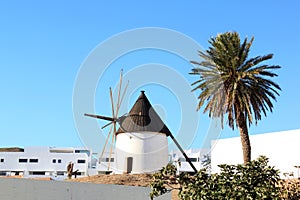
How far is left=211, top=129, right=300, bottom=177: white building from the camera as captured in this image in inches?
1183

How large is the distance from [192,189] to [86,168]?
5516 centimetres

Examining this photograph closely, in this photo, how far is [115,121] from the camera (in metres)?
41.6

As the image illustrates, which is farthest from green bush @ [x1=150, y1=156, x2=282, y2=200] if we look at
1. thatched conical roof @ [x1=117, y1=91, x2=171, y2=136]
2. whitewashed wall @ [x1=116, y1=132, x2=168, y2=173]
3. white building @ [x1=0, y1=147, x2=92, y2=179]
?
white building @ [x1=0, y1=147, x2=92, y2=179]

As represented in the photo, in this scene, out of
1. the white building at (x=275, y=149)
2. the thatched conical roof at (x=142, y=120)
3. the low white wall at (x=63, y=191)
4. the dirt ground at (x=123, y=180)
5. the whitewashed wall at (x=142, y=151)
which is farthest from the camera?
the thatched conical roof at (x=142, y=120)

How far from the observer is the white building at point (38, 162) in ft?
218

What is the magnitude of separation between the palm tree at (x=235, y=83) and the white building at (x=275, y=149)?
4.91 metres

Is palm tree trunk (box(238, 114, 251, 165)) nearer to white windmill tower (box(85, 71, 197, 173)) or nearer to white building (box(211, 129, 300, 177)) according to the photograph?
white building (box(211, 129, 300, 177))

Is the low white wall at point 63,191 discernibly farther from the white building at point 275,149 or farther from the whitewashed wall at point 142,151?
the whitewashed wall at point 142,151

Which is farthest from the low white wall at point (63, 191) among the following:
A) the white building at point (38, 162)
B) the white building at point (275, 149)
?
the white building at point (38, 162)

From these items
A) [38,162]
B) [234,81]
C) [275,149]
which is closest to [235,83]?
[234,81]

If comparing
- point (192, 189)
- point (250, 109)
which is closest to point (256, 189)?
point (192, 189)

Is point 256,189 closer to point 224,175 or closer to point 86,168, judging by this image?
point 224,175

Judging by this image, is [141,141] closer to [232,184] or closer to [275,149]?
[275,149]

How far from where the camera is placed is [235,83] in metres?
25.5
